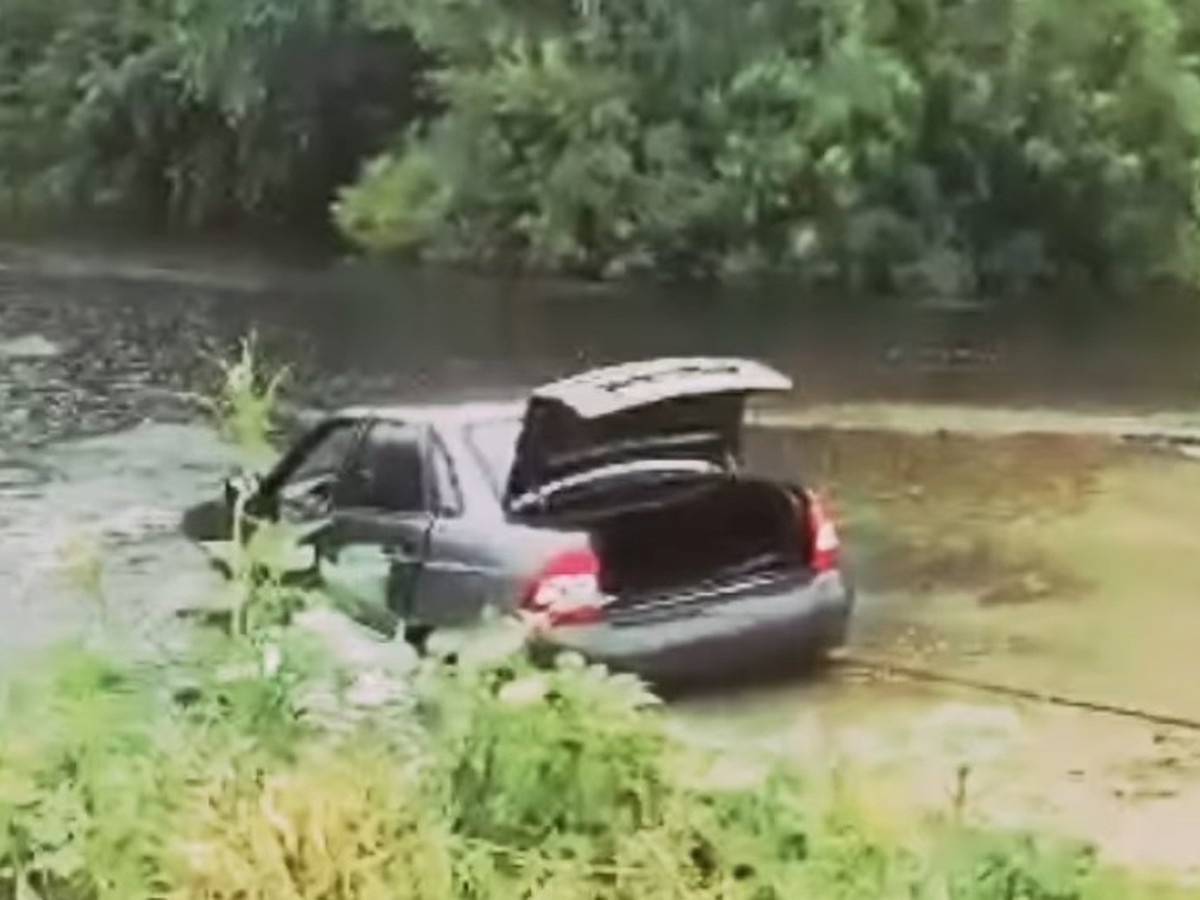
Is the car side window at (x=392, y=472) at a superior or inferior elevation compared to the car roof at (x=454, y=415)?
inferior

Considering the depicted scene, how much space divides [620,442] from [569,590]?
2.96 ft

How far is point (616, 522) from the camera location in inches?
470

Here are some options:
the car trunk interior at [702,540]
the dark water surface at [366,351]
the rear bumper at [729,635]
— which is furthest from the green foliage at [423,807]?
the dark water surface at [366,351]

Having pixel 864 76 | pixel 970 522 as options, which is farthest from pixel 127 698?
pixel 864 76

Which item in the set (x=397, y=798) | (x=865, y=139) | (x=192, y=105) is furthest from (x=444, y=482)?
(x=192, y=105)

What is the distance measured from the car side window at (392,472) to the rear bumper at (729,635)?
3.85 ft

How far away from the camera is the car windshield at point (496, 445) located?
12258 millimetres

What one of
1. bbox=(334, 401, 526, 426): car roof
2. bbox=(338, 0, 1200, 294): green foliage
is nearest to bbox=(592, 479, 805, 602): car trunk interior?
bbox=(334, 401, 526, 426): car roof

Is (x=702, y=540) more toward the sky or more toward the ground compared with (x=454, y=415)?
more toward the ground

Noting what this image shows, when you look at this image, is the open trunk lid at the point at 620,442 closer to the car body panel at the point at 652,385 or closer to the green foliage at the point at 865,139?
the car body panel at the point at 652,385

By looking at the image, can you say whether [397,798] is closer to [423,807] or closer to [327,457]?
[423,807]

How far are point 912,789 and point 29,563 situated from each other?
33.6 feet

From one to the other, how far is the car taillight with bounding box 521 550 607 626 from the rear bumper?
0.17 ft

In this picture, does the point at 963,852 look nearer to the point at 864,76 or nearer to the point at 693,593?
the point at 693,593
